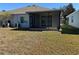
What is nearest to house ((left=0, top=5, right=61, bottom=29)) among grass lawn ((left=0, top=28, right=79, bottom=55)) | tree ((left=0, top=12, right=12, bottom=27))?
tree ((left=0, top=12, right=12, bottom=27))

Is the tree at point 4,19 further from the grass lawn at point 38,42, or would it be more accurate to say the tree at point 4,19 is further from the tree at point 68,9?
the tree at point 68,9

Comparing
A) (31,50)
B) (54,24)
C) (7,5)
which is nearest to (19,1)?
(7,5)

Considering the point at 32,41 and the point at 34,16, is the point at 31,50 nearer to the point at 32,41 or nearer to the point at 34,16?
the point at 32,41

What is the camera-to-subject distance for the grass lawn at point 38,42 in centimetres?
857

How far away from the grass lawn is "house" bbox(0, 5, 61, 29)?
0.72 m

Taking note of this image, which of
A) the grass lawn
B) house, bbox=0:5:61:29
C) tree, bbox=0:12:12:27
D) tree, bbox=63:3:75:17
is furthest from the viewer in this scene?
house, bbox=0:5:61:29

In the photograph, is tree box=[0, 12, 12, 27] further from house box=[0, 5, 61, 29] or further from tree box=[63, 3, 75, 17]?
tree box=[63, 3, 75, 17]

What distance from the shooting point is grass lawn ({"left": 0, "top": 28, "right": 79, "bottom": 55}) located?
8569 mm

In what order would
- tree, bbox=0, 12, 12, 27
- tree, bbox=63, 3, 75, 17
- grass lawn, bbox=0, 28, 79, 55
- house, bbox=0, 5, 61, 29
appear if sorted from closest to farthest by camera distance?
grass lawn, bbox=0, 28, 79, 55 → tree, bbox=63, 3, 75, 17 → tree, bbox=0, 12, 12, 27 → house, bbox=0, 5, 61, 29

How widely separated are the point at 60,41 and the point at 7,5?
223cm

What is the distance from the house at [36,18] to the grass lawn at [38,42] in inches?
28.4

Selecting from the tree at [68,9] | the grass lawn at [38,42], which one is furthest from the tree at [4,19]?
the tree at [68,9]

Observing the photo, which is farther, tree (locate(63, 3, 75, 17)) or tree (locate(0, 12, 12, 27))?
tree (locate(0, 12, 12, 27))

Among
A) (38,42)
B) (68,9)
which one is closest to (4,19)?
(38,42)
